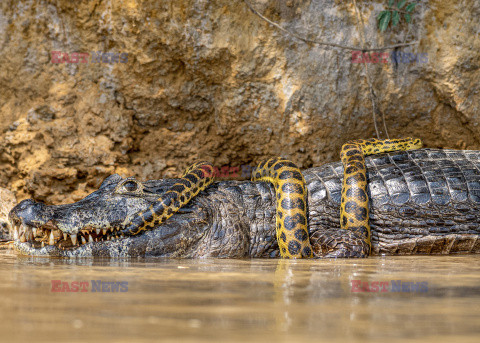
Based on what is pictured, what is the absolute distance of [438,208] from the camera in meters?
4.86

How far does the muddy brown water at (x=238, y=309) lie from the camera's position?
3.63ft

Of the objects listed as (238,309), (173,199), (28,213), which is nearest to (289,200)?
(173,199)

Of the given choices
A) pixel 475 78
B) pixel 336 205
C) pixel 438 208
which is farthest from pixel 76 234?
pixel 475 78

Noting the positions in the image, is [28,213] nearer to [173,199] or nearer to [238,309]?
[173,199]

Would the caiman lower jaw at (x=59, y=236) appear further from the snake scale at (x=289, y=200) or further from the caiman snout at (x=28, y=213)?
the snake scale at (x=289, y=200)
